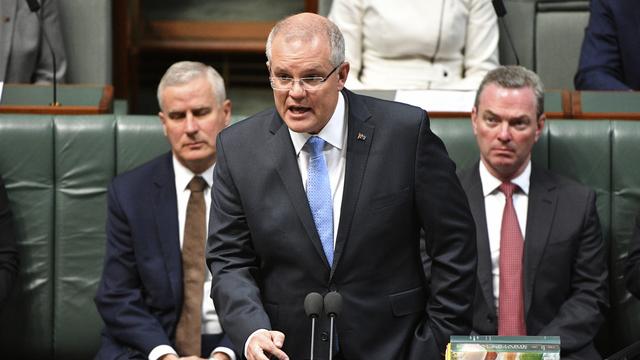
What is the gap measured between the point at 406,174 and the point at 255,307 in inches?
18.2

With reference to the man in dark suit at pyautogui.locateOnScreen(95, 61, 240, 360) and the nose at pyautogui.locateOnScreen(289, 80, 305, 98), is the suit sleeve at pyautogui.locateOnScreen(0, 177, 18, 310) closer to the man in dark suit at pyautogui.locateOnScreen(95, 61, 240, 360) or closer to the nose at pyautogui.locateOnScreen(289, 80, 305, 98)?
the man in dark suit at pyautogui.locateOnScreen(95, 61, 240, 360)

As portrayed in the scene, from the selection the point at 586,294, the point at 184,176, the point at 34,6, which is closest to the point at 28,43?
the point at 34,6

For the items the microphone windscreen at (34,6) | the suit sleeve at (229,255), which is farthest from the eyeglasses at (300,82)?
the microphone windscreen at (34,6)

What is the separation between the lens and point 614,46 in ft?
14.3

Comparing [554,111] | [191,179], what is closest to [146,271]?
[191,179]

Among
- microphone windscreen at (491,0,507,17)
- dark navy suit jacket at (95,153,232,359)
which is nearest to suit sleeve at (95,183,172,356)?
dark navy suit jacket at (95,153,232,359)

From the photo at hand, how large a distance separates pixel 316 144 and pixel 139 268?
0.99 meters

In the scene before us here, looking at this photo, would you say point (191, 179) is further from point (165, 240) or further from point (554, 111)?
point (554, 111)

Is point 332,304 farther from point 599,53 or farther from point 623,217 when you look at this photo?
point 599,53

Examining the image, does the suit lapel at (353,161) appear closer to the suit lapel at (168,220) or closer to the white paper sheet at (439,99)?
the suit lapel at (168,220)

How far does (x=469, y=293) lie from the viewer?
2.63m

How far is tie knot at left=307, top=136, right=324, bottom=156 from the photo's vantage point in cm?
258

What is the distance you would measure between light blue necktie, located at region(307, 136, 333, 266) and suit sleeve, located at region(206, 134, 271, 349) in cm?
16

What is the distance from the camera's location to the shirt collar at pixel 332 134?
2.58m
